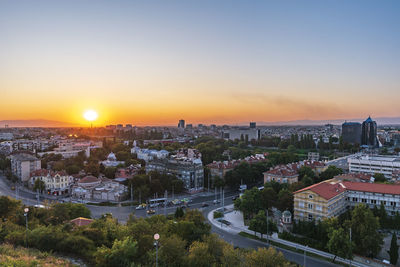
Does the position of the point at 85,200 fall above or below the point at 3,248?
below

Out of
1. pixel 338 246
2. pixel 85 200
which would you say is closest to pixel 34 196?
pixel 85 200

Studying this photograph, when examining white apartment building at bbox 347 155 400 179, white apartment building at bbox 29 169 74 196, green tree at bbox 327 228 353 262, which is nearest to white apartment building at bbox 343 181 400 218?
green tree at bbox 327 228 353 262

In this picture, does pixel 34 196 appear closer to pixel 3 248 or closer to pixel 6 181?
pixel 6 181

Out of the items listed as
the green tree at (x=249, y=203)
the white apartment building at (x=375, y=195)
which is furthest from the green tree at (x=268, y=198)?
the white apartment building at (x=375, y=195)

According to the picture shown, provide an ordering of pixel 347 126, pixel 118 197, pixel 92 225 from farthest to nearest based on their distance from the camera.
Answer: pixel 347 126
pixel 118 197
pixel 92 225

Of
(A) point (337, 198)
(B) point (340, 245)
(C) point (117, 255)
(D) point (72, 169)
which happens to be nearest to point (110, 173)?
(D) point (72, 169)

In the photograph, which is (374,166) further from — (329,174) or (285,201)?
(285,201)
